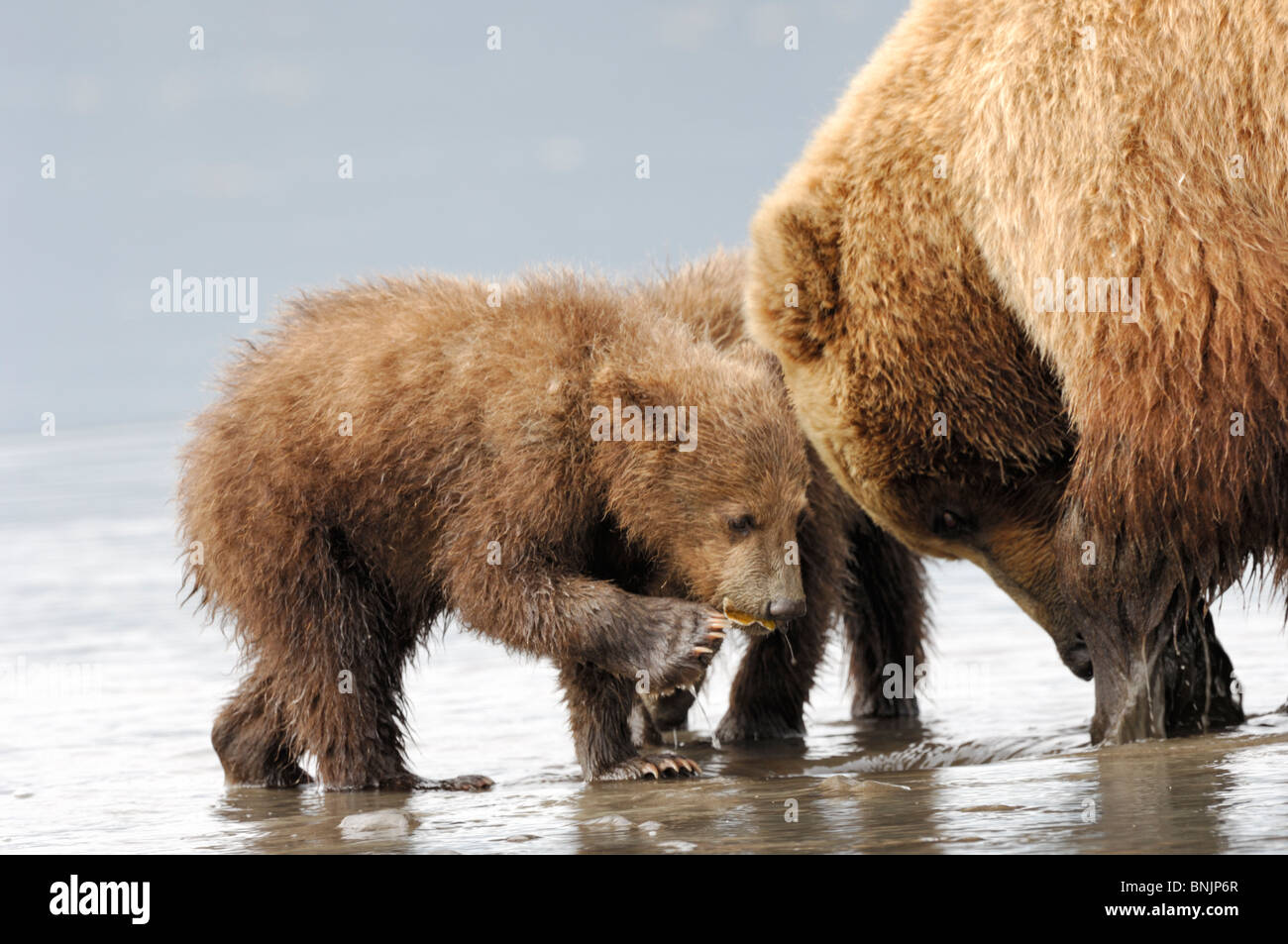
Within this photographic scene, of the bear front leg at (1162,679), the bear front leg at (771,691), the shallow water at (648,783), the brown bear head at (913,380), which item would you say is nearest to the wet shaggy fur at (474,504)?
the brown bear head at (913,380)

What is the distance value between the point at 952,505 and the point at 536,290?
1.60 m

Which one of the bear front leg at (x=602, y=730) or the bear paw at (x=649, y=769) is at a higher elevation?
the bear front leg at (x=602, y=730)

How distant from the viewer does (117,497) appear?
26.3m

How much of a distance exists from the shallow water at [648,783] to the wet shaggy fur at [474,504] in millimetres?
361

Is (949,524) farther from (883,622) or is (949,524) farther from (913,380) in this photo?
(883,622)

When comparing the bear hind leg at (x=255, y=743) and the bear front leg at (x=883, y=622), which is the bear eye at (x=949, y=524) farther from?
the bear hind leg at (x=255, y=743)

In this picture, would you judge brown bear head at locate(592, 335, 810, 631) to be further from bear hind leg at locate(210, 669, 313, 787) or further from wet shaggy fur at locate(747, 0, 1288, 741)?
bear hind leg at locate(210, 669, 313, 787)

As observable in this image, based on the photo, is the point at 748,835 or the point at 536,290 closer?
the point at 748,835

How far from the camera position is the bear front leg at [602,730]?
576cm

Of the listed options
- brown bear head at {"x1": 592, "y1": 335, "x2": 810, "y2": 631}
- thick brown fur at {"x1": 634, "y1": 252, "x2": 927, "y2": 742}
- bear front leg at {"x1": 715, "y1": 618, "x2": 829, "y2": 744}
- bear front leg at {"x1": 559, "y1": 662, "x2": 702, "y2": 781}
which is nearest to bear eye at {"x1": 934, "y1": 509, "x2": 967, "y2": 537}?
thick brown fur at {"x1": 634, "y1": 252, "x2": 927, "y2": 742}

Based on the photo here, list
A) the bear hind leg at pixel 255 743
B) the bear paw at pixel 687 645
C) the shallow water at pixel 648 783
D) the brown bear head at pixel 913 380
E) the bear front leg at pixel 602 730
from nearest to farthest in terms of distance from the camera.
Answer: the shallow water at pixel 648 783 → the bear paw at pixel 687 645 → the brown bear head at pixel 913 380 → the bear front leg at pixel 602 730 → the bear hind leg at pixel 255 743

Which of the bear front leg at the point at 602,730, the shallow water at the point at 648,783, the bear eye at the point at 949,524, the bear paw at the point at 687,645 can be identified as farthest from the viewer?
the bear eye at the point at 949,524
